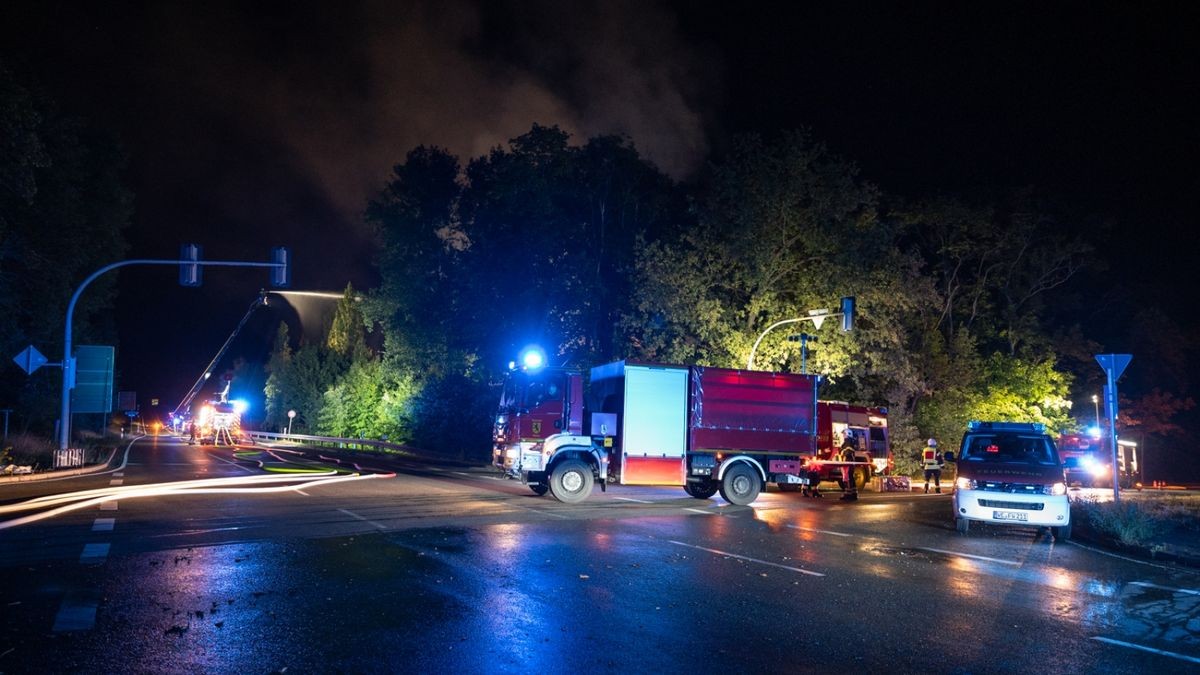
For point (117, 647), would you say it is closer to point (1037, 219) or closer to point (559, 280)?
point (559, 280)

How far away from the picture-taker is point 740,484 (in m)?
19.7

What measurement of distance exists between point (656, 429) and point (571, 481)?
2.20 metres

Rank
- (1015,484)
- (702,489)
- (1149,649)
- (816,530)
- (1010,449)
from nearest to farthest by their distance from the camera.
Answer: (1149,649), (1015,484), (816,530), (1010,449), (702,489)

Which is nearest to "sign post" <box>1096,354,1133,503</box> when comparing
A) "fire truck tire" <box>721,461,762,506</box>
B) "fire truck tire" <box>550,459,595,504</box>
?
"fire truck tire" <box>721,461,762,506</box>

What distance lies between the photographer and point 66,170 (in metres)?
32.2

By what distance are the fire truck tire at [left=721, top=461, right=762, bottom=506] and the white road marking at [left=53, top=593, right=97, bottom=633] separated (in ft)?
45.5

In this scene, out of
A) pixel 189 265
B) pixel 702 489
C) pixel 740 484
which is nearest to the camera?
pixel 740 484

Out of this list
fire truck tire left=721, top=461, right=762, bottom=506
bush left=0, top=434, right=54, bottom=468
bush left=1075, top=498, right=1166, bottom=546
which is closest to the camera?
bush left=1075, top=498, right=1166, bottom=546

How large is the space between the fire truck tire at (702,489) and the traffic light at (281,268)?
11938 mm

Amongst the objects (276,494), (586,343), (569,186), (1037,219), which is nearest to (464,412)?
(586,343)

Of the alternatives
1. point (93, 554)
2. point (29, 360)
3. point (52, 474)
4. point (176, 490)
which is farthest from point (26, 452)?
point (93, 554)

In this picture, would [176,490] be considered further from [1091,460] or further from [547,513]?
[1091,460]

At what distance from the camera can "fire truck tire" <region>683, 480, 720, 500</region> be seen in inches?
810

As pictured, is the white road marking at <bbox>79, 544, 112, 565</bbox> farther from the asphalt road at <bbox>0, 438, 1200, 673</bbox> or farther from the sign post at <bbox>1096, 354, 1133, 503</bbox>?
the sign post at <bbox>1096, 354, 1133, 503</bbox>
